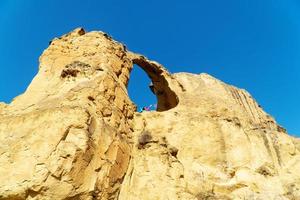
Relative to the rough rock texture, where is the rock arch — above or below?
above

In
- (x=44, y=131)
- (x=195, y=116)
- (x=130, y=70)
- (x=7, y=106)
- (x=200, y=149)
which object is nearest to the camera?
(x=44, y=131)

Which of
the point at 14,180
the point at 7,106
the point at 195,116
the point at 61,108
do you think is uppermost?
the point at 195,116

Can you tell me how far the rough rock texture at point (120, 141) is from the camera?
40.7ft

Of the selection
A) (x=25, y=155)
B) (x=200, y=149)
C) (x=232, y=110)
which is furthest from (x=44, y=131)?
(x=232, y=110)

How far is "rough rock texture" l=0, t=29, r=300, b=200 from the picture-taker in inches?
488

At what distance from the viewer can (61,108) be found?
13734 mm

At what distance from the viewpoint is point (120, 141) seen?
15195 mm

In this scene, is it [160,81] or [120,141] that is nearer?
[120,141]

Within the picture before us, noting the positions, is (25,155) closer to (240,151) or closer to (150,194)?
(150,194)

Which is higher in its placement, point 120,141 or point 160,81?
point 160,81

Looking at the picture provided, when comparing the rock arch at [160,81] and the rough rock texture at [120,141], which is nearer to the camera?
the rough rock texture at [120,141]

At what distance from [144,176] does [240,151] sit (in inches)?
220

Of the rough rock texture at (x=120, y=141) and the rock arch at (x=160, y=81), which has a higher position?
the rock arch at (x=160, y=81)

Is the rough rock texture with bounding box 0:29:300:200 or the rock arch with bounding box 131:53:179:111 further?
the rock arch with bounding box 131:53:179:111
